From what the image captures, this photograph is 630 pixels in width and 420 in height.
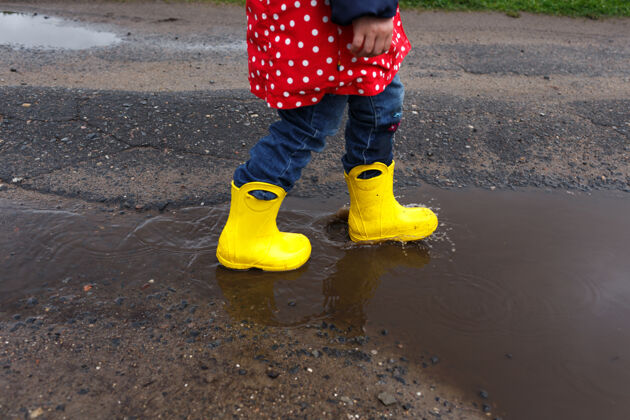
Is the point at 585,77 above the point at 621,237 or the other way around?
above

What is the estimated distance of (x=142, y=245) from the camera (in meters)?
2.20

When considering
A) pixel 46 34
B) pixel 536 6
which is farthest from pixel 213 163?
pixel 536 6

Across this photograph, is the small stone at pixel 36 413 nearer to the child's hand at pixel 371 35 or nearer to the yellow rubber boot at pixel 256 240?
the yellow rubber boot at pixel 256 240

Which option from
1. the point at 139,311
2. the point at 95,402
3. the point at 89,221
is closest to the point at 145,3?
the point at 89,221

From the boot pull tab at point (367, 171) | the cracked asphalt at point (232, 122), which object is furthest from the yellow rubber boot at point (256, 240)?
the cracked asphalt at point (232, 122)

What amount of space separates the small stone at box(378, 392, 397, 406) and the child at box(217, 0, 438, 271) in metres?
0.73

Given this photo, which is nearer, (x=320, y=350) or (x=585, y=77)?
(x=320, y=350)

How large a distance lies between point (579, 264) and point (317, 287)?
118cm

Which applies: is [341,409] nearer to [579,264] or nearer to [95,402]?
[95,402]

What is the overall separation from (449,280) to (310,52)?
112cm

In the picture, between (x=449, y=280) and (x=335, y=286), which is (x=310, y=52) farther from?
(x=449, y=280)

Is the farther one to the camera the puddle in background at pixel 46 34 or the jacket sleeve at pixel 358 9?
the puddle in background at pixel 46 34

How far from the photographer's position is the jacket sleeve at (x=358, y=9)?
4.58 feet

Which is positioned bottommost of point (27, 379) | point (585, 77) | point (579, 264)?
point (27, 379)
